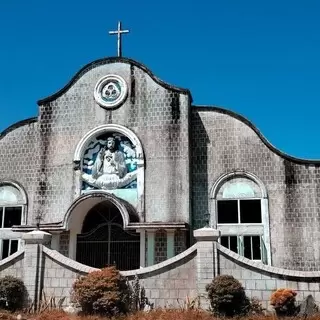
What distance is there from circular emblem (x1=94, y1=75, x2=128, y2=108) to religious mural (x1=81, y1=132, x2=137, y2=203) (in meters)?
1.37

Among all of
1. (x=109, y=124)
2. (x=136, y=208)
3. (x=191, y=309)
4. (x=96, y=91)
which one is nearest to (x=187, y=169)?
(x=136, y=208)

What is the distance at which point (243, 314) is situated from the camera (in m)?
14.1

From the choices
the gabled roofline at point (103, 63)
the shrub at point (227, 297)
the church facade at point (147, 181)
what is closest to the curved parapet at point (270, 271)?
the shrub at point (227, 297)

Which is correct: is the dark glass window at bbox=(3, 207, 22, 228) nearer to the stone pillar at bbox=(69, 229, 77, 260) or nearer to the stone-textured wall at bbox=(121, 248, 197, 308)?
the stone pillar at bbox=(69, 229, 77, 260)

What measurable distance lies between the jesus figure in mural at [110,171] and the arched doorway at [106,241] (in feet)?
2.79

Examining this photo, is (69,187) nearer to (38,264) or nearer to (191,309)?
(38,264)

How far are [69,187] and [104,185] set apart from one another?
4.84 ft

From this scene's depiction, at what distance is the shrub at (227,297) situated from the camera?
1405 centimetres

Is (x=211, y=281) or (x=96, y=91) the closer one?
(x=211, y=281)

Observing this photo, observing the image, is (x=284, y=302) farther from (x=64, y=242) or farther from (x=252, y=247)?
(x=64, y=242)

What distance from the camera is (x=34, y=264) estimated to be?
16031mm

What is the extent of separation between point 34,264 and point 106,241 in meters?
5.21

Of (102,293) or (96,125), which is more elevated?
(96,125)

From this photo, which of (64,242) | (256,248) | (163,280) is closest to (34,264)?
(163,280)
